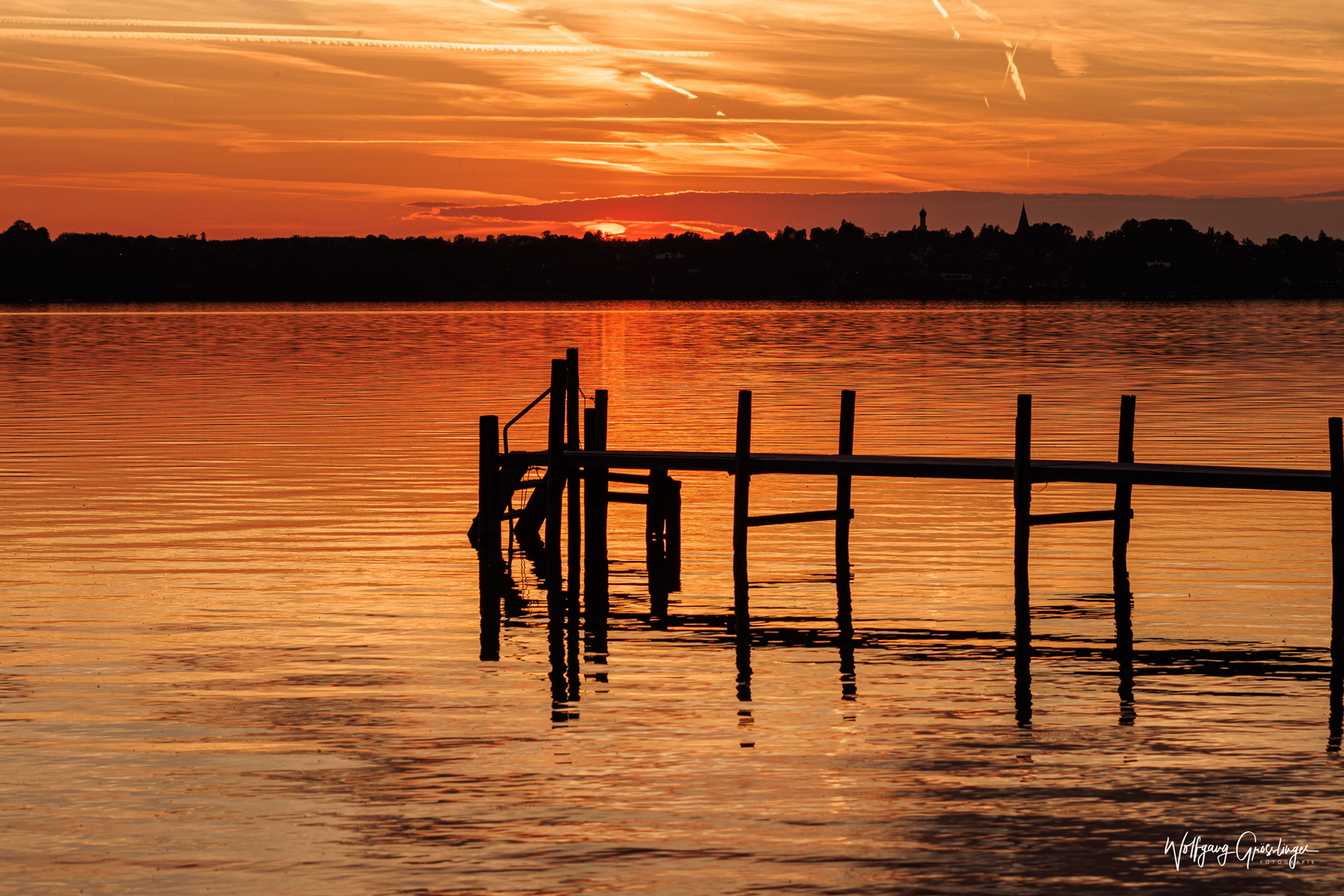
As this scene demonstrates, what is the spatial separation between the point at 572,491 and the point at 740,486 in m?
2.63

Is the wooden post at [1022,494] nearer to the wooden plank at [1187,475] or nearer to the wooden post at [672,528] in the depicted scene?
the wooden plank at [1187,475]

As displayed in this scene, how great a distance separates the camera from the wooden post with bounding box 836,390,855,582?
963 inches

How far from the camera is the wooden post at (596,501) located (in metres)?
24.7

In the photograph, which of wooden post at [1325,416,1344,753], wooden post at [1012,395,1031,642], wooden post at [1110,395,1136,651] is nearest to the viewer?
wooden post at [1325,416,1344,753]

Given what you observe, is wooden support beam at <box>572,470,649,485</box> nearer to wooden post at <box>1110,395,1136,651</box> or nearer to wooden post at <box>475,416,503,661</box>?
wooden post at <box>475,416,503,661</box>

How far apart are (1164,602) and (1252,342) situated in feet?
325

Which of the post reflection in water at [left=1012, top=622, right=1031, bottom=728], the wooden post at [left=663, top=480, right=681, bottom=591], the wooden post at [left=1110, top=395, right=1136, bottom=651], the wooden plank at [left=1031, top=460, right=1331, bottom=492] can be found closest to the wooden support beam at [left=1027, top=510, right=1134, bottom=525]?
the wooden post at [left=1110, top=395, right=1136, bottom=651]

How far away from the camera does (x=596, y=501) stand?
2636 centimetres

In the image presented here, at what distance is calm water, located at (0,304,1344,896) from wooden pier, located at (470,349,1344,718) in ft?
1.33

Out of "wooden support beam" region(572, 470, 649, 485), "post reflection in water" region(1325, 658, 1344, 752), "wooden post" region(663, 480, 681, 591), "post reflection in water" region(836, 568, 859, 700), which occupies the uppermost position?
"wooden support beam" region(572, 470, 649, 485)

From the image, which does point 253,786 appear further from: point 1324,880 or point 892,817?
point 1324,880

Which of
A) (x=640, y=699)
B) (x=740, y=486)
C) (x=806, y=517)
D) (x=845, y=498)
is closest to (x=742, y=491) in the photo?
(x=740, y=486)

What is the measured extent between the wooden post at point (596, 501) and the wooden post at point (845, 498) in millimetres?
3476

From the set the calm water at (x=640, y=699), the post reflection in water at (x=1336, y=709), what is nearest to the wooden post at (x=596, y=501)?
the calm water at (x=640, y=699)
